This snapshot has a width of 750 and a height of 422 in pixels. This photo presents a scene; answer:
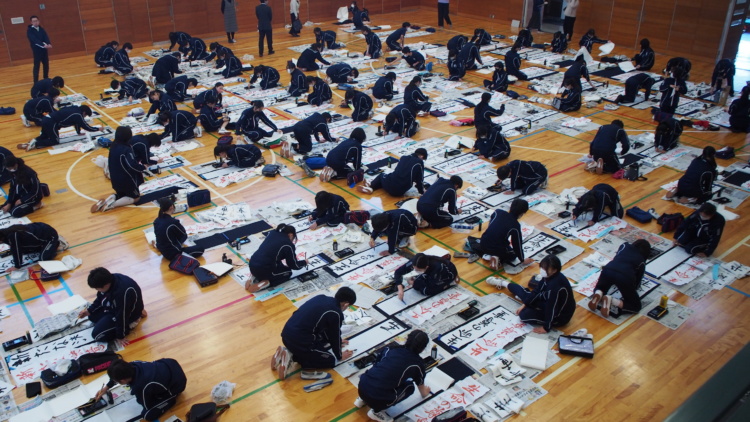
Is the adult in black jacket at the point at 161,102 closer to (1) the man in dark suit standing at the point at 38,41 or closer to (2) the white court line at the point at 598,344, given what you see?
(1) the man in dark suit standing at the point at 38,41

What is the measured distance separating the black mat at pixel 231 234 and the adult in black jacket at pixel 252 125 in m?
4.66

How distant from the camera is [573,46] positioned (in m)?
27.4

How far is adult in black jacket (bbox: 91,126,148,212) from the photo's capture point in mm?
14055

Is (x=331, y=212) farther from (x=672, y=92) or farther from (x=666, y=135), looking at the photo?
(x=672, y=92)

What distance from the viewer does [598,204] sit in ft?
42.5

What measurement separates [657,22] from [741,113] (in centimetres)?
1015

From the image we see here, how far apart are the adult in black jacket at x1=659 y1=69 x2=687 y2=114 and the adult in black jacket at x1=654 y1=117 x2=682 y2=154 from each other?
2207mm

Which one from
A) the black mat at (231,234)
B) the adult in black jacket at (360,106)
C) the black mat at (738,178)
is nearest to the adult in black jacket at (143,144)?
the black mat at (231,234)

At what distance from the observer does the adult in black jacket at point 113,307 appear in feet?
31.9

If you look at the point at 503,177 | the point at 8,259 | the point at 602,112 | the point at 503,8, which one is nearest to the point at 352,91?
the point at 503,177

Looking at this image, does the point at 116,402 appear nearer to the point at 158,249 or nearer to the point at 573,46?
the point at 158,249

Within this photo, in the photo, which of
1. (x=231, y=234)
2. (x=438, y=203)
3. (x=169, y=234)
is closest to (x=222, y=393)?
(x=169, y=234)

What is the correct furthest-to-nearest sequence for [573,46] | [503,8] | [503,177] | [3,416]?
[503,8] → [573,46] → [503,177] → [3,416]

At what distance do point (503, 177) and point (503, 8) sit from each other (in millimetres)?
20851
